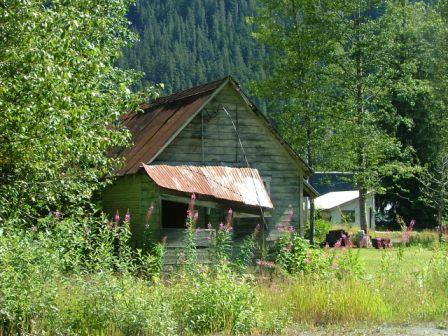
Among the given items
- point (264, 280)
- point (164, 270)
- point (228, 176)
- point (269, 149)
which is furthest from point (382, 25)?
point (264, 280)

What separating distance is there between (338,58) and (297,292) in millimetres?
24629

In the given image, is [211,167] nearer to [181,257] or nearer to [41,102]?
[181,257]

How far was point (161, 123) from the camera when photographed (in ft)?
70.1

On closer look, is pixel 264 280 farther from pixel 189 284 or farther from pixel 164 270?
pixel 164 270

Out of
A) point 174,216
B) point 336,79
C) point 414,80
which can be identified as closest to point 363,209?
point 336,79

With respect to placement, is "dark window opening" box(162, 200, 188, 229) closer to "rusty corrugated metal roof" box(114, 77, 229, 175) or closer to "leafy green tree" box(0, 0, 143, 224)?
"rusty corrugated metal roof" box(114, 77, 229, 175)

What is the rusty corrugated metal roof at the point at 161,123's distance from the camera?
1952 centimetres

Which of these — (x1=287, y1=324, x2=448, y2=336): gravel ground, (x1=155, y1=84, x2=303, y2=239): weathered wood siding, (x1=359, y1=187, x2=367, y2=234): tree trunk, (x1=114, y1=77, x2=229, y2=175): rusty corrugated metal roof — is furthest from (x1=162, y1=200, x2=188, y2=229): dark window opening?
(x1=359, y1=187, x2=367, y2=234): tree trunk

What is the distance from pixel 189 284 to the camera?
986 cm

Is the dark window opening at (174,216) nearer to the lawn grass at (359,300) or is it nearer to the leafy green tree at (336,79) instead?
the leafy green tree at (336,79)

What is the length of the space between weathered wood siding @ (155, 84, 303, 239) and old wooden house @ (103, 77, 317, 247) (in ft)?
0.10

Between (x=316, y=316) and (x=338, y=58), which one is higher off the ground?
(x=338, y=58)

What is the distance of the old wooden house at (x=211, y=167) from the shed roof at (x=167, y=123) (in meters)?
0.03

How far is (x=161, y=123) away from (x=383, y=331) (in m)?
12.8
